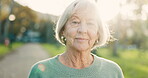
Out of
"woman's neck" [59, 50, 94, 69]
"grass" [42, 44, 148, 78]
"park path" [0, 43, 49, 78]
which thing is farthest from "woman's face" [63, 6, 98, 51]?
"grass" [42, 44, 148, 78]

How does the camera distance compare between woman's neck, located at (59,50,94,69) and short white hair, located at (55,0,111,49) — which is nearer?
short white hair, located at (55,0,111,49)

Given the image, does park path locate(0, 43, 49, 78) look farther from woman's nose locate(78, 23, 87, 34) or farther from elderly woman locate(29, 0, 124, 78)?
woman's nose locate(78, 23, 87, 34)

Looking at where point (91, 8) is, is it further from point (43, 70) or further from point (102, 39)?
point (43, 70)

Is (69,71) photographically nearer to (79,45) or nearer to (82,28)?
(79,45)

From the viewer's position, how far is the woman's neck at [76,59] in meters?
3.26

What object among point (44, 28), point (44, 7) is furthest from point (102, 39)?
point (44, 28)

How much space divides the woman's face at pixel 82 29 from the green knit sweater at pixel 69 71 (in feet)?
0.75

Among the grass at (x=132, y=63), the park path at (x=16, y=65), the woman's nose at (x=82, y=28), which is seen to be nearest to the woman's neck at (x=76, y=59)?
the woman's nose at (x=82, y=28)

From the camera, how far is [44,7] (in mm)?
4273

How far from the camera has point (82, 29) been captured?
10.0 feet

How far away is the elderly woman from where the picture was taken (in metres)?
3.10

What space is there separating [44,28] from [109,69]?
98.2 meters

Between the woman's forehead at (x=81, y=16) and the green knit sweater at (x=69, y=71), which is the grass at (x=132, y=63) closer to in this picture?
the green knit sweater at (x=69, y=71)

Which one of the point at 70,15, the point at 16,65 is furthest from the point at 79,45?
the point at 16,65
